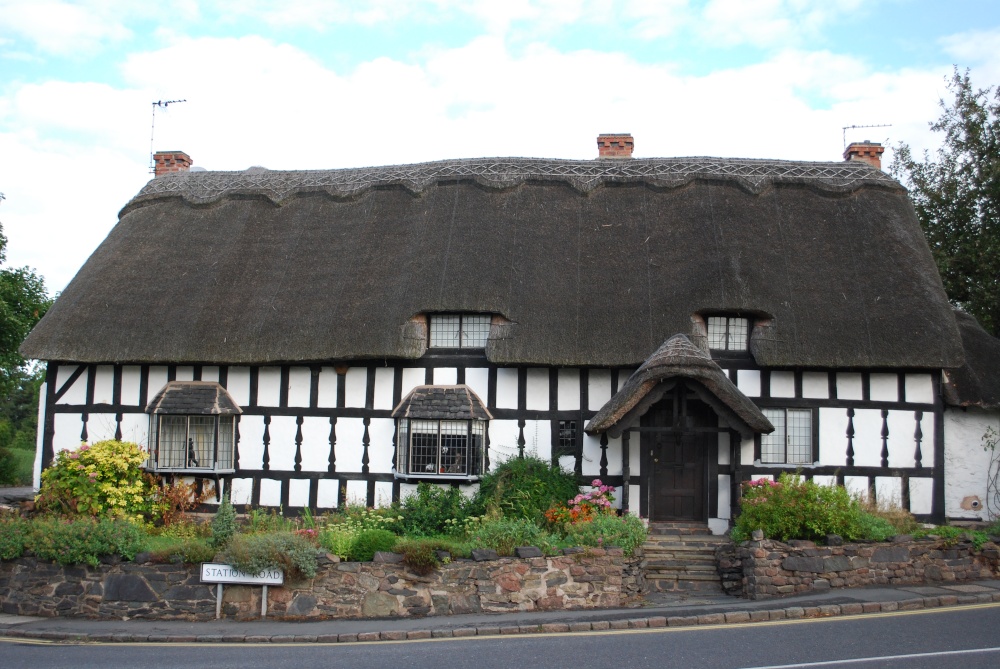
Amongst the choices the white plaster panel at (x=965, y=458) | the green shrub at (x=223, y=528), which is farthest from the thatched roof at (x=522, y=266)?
the green shrub at (x=223, y=528)

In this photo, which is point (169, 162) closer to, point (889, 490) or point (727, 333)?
point (727, 333)

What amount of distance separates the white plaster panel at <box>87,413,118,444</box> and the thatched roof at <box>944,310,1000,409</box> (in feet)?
55.2

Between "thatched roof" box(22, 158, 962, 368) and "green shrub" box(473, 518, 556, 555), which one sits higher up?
"thatched roof" box(22, 158, 962, 368)

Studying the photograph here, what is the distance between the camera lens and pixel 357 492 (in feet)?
58.5

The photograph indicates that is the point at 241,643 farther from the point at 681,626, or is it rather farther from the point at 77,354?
the point at 77,354

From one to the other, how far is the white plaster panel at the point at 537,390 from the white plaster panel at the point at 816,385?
16.4 ft

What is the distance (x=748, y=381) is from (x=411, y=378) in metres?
6.65

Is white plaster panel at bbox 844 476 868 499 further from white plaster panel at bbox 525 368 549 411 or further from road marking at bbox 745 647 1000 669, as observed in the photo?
road marking at bbox 745 647 1000 669

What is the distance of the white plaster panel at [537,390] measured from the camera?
57.5 ft

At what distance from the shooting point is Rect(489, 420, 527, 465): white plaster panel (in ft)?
57.5

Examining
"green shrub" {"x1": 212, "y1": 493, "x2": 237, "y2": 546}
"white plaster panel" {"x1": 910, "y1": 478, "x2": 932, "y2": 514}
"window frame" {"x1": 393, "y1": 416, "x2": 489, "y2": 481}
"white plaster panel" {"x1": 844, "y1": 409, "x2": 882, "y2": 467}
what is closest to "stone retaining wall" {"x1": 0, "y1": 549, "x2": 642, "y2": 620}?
"green shrub" {"x1": 212, "y1": 493, "x2": 237, "y2": 546}

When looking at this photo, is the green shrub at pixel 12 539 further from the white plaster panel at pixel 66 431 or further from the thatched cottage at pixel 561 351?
the white plaster panel at pixel 66 431

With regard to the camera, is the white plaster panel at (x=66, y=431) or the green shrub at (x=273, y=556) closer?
the green shrub at (x=273, y=556)

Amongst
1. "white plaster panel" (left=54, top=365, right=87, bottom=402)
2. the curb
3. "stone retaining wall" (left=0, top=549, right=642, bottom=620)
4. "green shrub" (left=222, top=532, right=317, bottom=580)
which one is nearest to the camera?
the curb
